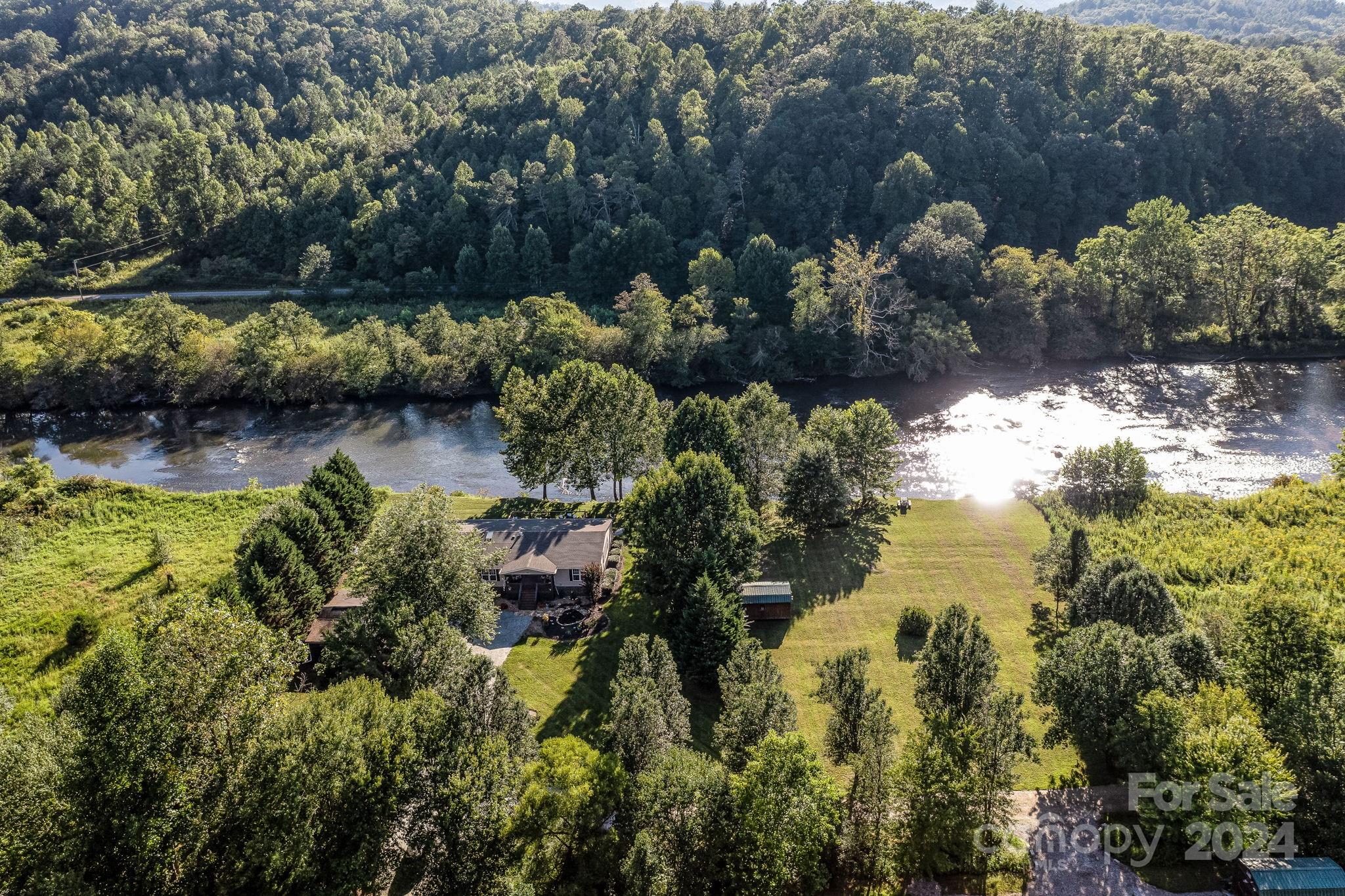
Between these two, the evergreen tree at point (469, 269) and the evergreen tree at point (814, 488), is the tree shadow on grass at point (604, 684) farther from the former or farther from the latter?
the evergreen tree at point (469, 269)

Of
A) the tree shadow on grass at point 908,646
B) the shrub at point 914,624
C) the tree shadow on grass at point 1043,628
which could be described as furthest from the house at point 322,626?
the tree shadow on grass at point 1043,628

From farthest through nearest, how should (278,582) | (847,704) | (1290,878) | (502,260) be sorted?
(502,260) < (278,582) < (847,704) < (1290,878)

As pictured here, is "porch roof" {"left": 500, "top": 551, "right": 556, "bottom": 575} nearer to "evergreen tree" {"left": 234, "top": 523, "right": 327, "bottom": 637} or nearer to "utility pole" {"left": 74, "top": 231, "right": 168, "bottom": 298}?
"evergreen tree" {"left": 234, "top": 523, "right": 327, "bottom": 637}

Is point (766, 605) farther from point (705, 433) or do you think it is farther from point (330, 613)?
point (330, 613)

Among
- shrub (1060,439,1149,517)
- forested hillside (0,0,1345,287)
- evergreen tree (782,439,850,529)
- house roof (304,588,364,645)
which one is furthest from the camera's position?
forested hillside (0,0,1345,287)

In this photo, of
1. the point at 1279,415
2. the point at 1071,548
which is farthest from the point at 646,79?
the point at 1071,548

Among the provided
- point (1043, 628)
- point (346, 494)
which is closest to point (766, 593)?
point (1043, 628)

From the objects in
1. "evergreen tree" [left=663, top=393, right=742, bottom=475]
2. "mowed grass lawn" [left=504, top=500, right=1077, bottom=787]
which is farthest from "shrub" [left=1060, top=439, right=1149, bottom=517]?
"evergreen tree" [left=663, top=393, right=742, bottom=475]
